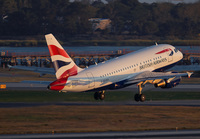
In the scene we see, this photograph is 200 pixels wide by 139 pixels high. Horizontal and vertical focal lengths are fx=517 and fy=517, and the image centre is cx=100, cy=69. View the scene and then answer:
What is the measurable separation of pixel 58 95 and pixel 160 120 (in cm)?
2454

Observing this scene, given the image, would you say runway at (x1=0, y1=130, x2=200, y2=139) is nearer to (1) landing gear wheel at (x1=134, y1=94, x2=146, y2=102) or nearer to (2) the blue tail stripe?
(2) the blue tail stripe

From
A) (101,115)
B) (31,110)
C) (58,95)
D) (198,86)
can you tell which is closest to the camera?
(101,115)

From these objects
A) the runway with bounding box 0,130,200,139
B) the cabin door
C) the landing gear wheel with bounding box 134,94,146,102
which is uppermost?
the cabin door

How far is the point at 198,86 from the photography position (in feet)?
300

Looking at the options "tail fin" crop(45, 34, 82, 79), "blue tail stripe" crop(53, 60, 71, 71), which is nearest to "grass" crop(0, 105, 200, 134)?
"tail fin" crop(45, 34, 82, 79)

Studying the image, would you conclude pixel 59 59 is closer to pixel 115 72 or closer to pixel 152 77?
pixel 115 72

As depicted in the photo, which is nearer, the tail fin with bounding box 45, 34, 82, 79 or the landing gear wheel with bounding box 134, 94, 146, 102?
the tail fin with bounding box 45, 34, 82, 79

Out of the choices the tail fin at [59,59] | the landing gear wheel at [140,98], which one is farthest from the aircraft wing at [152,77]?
the tail fin at [59,59]

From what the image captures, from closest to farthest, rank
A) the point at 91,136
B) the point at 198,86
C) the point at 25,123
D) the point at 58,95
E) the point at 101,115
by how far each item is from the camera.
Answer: the point at 91,136 → the point at 25,123 → the point at 101,115 → the point at 58,95 → the point at 198,86

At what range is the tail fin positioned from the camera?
182ft

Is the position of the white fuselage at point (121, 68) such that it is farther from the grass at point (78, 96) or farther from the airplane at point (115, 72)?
the grass at point (78, 96)

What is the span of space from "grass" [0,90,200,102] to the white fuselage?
660cm

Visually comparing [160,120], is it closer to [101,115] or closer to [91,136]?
[101,115]

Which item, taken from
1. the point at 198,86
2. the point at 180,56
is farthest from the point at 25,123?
the point at 198,86
